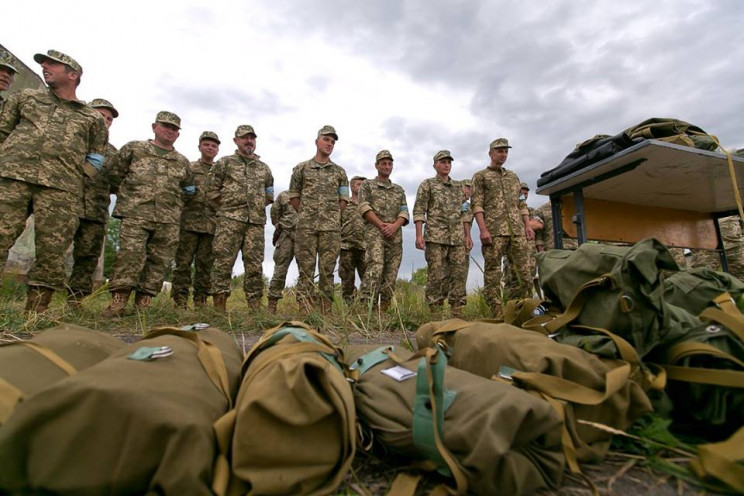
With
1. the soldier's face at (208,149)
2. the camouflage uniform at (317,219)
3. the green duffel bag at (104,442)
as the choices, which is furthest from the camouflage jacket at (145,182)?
the green duffel bag at (104,442)

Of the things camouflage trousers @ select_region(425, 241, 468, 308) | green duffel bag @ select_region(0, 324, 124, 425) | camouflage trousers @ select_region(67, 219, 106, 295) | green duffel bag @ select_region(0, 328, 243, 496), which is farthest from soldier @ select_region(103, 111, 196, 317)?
green duffel bag @ select_region(0, 328, 243, 496)

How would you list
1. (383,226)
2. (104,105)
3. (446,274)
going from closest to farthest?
(104,105)
(383,226)
(446,274)

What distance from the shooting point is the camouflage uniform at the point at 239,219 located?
197 inches

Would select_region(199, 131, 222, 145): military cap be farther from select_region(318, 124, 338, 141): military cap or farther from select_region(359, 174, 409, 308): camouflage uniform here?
select_region(359, 174, 409, 308): camouflage uniform

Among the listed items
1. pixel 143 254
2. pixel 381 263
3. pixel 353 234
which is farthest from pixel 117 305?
pixel 353 234

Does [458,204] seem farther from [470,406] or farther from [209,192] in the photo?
[470,406]

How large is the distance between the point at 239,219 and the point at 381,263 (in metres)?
1.98

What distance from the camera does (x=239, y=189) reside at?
512cm

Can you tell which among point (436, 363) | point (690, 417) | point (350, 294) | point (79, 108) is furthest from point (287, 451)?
point (350, 294)

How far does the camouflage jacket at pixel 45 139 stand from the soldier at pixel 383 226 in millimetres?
3288

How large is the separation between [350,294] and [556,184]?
3990mm

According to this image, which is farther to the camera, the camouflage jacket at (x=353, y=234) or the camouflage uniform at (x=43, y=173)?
the camouflage jacket at (x=353, y=234)

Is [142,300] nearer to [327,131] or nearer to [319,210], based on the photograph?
[319,210]

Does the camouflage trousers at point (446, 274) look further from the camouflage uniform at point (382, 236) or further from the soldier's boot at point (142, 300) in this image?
the soldier's boot at point (142, 300)
